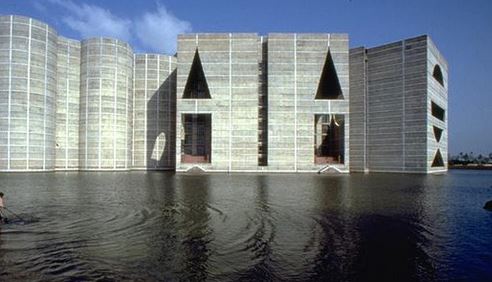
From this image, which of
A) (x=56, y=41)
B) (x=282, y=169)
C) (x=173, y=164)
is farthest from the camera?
(x=173, y=164)

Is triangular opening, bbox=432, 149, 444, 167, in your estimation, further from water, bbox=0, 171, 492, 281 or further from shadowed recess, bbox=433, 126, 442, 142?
water, bbox=0, 171, 492, 281

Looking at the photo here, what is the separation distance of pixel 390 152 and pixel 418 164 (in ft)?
17.2

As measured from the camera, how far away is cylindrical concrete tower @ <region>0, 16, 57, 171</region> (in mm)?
69250

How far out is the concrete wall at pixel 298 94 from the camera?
234 feet

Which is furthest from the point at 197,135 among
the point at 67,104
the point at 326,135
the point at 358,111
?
the point at 358,111

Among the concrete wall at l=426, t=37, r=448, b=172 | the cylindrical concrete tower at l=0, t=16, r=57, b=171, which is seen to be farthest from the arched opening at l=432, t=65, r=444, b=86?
the cylindrical concrete tower at l=0, t=16, r=57, b=171

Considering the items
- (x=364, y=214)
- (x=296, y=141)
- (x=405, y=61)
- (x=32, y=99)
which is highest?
(x=405, y=61)

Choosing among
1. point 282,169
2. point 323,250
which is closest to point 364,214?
point 323,250

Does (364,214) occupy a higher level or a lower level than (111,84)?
lower

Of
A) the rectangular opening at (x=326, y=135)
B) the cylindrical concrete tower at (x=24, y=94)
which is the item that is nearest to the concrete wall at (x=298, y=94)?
the rectangular opening at (x=326, y=135)

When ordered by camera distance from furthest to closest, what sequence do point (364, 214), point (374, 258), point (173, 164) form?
point (173, 164)
point (364, 214)
point (374, 258)

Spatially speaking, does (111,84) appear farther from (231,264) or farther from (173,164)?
(231,264)

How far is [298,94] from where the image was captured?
236 feet

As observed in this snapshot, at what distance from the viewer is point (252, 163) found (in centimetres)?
7156
